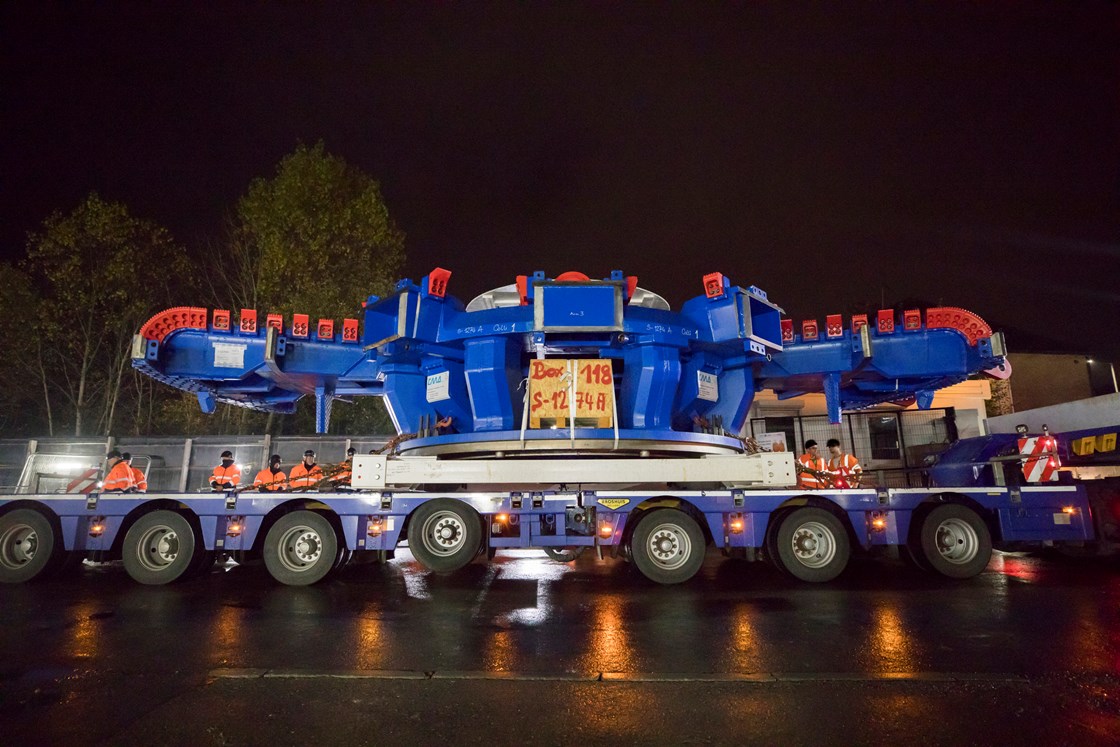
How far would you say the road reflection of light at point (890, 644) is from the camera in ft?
17.1

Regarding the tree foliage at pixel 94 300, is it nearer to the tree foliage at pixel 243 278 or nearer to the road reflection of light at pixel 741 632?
the tree foliage at pixel 243 278

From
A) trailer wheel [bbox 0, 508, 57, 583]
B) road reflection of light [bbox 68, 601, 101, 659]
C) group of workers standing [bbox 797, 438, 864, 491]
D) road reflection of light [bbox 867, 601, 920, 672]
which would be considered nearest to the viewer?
road reflection of light [bbox 867, 601, 920, 672]

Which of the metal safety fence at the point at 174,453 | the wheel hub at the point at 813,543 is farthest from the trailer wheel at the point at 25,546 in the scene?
the wheel hub at the point at 813,543

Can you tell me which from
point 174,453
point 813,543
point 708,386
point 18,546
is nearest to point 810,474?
point 813,543

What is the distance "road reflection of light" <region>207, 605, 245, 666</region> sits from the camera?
5.65 metres

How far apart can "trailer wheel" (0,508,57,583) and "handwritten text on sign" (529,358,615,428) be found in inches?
310

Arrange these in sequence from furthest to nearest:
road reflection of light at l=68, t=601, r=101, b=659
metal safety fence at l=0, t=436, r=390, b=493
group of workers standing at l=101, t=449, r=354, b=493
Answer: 1. metal safety fence at l=0, t=436, r=390, b=493
2. group of workers standing at l=101, t=449, r=354, b=493
3. road reflection of light at l=68, t=601, r=101, b=659

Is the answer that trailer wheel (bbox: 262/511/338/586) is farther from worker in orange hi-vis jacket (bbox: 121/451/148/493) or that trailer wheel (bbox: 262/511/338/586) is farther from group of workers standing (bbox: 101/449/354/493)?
worker in orange hi-vis jacket (bbox: 121/451/148/493)

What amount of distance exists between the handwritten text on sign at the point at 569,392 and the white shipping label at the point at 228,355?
5651mm

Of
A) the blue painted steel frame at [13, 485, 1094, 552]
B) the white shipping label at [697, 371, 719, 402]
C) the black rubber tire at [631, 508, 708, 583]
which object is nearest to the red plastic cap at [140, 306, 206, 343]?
the blue painted steel frame at [13, 485, 1094, 552]

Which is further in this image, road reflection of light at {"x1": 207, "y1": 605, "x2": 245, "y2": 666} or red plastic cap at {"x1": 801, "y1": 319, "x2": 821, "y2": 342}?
red plastic cap at {"x1": 801, "y1": 319, "x2": 821, "y2": 342}

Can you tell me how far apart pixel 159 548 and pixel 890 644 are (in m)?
10.1

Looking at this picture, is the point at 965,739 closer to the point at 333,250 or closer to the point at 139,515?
the point at 139,515

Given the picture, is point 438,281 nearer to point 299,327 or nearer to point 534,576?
point 299,327
